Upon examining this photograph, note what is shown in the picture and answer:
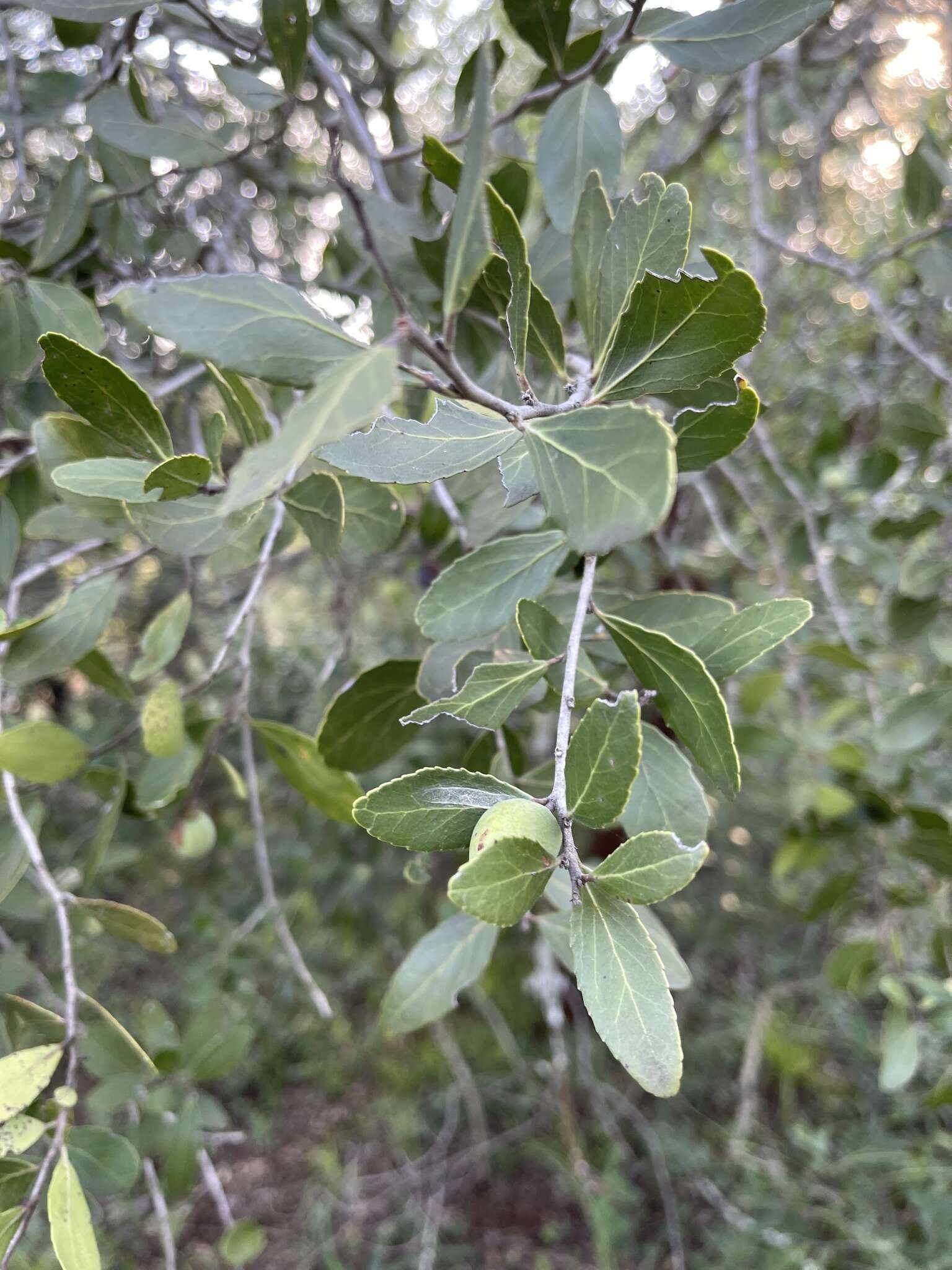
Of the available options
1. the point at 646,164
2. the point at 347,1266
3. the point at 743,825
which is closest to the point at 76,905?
the point at 743,825

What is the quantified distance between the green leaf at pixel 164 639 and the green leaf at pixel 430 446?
0.33 m

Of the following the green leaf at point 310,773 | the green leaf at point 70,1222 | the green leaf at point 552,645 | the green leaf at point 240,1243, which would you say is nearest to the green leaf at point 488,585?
the green leaf at point 552,645

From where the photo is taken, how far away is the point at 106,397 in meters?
0.45

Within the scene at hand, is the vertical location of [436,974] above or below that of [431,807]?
below

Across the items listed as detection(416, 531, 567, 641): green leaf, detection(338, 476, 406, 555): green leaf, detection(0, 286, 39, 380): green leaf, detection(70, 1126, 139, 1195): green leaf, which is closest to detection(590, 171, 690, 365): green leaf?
detection(416, 531, 567, 641): green leaf

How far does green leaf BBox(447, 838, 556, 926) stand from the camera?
315mm

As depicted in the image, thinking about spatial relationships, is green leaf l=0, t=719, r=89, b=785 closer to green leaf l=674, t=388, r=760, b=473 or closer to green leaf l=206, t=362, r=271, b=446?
green leaf l=206, t=362, r=271, b=446

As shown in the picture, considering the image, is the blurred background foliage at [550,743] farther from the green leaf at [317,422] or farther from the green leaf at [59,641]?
the green leaf at [317,422]

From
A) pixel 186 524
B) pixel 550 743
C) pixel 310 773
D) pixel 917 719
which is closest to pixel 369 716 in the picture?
pixel 310 773

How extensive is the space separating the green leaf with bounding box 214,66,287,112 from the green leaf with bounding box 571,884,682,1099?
0.71 metres

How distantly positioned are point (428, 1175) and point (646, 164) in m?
2.60

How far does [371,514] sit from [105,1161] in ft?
1.86

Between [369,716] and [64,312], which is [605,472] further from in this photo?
[64,312]

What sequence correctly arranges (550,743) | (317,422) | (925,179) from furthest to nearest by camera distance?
(550,743)
(925,179)
(317,422)
